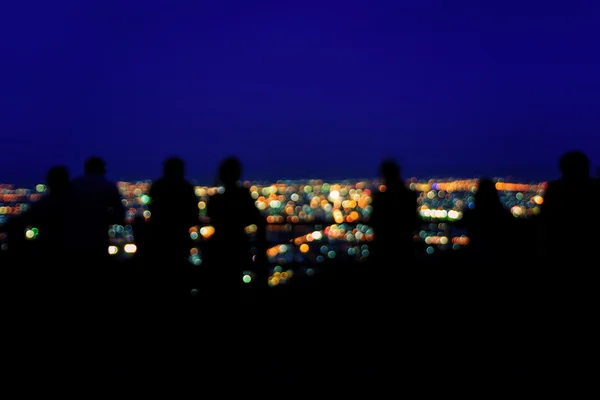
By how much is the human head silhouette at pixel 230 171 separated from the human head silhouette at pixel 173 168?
543 millimetres

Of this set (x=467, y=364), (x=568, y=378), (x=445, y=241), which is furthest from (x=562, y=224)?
(x=445, y=241)

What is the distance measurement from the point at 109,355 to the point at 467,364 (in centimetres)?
340

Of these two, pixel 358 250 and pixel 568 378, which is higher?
pixel 358 250

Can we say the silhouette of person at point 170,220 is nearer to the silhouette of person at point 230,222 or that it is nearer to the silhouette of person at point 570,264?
the silhouette of person at point 230,222

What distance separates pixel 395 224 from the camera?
19.6 feet

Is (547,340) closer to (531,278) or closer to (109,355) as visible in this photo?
(531,278)

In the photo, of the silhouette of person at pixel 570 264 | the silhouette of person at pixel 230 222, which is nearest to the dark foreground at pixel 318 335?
the silhouette of person at pixel 570 264

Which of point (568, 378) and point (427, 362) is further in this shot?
point (427, 362)

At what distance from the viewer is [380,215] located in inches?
236

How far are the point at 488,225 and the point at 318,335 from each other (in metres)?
2.23

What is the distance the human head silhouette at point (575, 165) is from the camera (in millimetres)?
4605

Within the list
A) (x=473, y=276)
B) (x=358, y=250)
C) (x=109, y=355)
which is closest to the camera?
(x=109, y=355)

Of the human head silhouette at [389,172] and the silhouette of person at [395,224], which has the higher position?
the human head silhouette at [389,172]

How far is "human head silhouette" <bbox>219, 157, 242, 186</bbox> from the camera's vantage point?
553 cm
